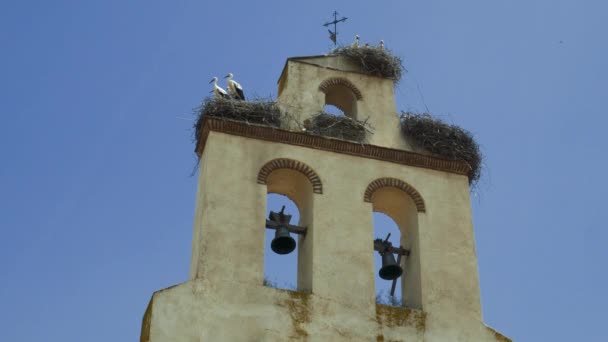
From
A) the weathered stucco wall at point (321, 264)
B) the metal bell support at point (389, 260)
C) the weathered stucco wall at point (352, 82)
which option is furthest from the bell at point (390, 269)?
the weathered stucco wall at point (352, 82)

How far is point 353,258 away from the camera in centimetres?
1379

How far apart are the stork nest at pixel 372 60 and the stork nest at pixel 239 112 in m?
1.75

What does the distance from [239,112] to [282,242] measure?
1818 mm

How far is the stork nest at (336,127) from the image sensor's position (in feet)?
48.9

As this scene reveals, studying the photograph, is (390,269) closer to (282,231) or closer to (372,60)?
(282,231)

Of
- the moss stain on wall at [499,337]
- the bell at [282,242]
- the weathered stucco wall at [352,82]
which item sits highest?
the weathered stucco wall at [352,82]

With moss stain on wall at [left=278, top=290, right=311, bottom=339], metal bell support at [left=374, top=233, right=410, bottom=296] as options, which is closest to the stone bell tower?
moss stain on wall at [left=278, top=290, right=311, bottom=339]

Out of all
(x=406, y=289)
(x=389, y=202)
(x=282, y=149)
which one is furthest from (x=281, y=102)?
(x=406, y=289)

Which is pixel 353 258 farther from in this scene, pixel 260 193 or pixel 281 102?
pixel 281 102

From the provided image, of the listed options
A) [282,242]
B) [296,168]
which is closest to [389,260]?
[282,242]

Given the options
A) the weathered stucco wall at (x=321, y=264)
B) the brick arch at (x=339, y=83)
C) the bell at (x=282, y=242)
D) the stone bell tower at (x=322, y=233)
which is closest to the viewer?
the weathered stucco wall at (x=321, y=264)

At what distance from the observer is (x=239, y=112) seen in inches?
576

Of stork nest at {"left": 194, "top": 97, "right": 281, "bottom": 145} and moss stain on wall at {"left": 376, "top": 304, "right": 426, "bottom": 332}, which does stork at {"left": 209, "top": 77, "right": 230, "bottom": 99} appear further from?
moss stain on wall at {"left": 376, "top": 304, "right": 426, "bottom": 332}

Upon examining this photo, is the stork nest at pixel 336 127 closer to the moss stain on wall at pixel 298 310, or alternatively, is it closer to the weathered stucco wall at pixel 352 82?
the weathered stucco wall at pixel 352 82
